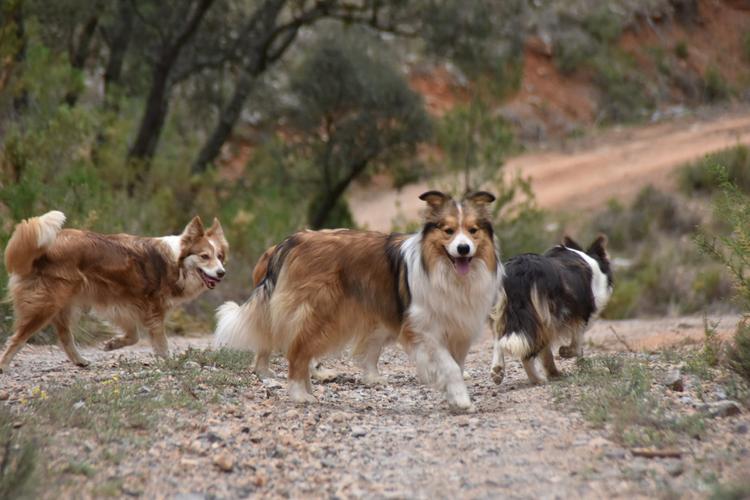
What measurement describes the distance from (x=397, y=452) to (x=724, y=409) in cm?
242

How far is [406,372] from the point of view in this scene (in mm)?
11242

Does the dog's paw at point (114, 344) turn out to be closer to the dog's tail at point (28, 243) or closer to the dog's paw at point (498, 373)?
the dog's tail at point (28, 243)

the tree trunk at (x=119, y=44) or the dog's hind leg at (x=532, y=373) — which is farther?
the tree trunk at (x=119, y=44)

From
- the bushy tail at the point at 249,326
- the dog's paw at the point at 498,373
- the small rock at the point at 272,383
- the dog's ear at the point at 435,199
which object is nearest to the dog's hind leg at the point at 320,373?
the small rock at the point at 272,383

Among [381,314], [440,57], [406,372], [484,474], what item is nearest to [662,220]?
[440,57]

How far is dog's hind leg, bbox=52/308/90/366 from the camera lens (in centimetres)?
1030

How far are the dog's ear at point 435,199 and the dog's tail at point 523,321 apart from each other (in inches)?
57.0

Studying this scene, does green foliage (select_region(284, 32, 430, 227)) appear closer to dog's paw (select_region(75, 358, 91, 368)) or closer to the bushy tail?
dog's paw (select_region(75, 358, 91, 368))

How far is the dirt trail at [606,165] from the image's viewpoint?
99.8 feet

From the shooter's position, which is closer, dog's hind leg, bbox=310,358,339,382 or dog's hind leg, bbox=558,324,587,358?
dog's hind leg, bbox=558,324,587,358

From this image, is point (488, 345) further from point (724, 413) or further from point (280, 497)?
point (280, 497)

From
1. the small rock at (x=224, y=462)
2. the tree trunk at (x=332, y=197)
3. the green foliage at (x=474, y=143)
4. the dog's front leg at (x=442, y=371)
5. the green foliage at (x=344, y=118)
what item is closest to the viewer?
the small rock at (x=224, y=462)

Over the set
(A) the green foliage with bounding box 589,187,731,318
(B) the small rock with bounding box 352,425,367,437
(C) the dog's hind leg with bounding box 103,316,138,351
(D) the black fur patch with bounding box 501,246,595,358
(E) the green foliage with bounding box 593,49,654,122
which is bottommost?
(A) the green foliage with bounding box 589,187,731,318

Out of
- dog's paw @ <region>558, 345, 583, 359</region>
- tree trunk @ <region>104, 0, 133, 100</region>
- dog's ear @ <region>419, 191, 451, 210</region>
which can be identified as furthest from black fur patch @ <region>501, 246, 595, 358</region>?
tree trunk @ <region>104, 0, 133, 100</region>
